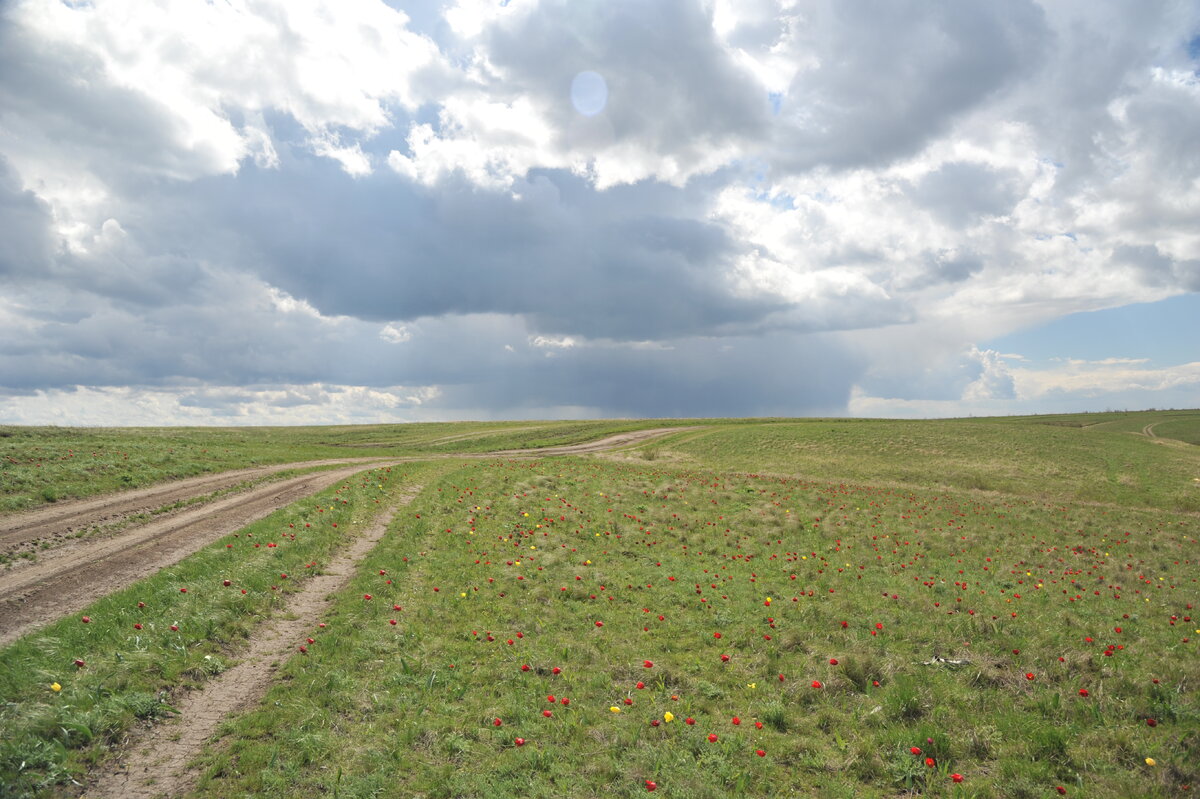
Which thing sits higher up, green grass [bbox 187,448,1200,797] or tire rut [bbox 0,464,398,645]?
tire rut [bbox 0,464,398,645]

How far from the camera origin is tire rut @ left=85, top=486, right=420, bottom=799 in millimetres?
7190

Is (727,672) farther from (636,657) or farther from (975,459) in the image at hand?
(975,459)

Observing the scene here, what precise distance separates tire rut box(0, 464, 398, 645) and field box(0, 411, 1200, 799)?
607 mm

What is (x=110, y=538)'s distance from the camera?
18.1 metres

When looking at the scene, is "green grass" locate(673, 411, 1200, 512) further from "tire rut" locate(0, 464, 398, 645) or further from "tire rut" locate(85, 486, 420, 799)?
"tire rut" locate(85, 486, 420, 799)

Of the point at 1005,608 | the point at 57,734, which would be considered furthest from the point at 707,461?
the point at 57,734

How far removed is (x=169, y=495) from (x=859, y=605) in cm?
2947

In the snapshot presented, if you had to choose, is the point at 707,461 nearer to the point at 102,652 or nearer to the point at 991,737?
the point at 991,737

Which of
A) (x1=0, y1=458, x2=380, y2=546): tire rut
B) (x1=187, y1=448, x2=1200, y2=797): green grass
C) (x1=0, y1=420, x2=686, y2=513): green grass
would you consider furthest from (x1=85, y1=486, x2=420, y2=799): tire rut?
(x1=0, y1=420, x2=686, y2=513): green grass

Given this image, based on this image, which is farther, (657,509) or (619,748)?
(657,509)

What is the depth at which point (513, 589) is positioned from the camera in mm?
14898

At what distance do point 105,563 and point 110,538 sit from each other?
144 inches

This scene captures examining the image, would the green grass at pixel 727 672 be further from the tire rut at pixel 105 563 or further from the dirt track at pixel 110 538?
the dirt track at pixel 110 538

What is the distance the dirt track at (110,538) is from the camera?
41.8 feet
